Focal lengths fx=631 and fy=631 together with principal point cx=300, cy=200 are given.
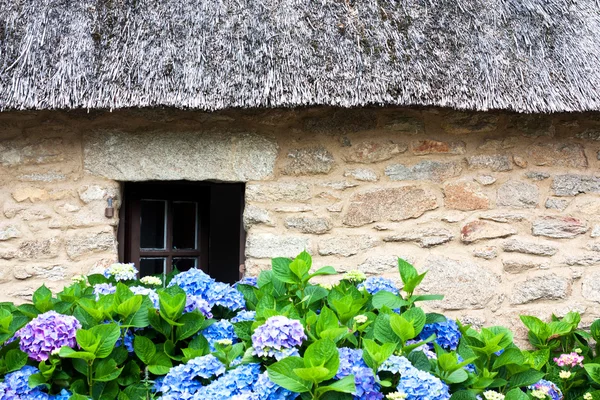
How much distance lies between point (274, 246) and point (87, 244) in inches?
34.7

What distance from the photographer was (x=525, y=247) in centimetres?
301

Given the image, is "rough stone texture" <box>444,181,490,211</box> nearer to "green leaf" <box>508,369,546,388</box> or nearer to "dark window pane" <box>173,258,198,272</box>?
"green leaf" <box>508,369,546,388</box>

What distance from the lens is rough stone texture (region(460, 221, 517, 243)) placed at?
9.84 ft

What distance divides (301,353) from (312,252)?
132 centimetres

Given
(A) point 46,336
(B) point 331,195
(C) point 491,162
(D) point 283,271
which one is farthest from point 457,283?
(A) point 46,336

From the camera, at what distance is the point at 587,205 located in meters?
3.08

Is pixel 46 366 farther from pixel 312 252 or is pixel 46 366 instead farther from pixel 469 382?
pixel 312 252

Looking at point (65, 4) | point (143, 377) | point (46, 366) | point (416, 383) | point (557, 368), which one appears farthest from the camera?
point (65, 4)

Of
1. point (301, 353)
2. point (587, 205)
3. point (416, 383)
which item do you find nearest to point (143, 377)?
point (301, 353)

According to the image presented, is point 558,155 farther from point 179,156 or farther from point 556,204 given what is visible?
point 179,156

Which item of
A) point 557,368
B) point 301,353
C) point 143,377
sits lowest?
point 557,368

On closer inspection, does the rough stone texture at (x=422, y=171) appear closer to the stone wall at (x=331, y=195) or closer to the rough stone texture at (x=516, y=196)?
the stone wall at (x=331, y=195)

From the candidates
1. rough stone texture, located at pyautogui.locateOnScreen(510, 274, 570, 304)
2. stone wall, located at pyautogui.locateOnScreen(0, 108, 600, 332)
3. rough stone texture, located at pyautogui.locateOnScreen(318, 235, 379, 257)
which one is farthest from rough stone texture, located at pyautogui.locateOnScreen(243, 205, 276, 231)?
rough stone texture, located at pyautogui.locateOnScreen(510, 274, 570, 304)

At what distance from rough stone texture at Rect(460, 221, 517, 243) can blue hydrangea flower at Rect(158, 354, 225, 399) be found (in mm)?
1726
